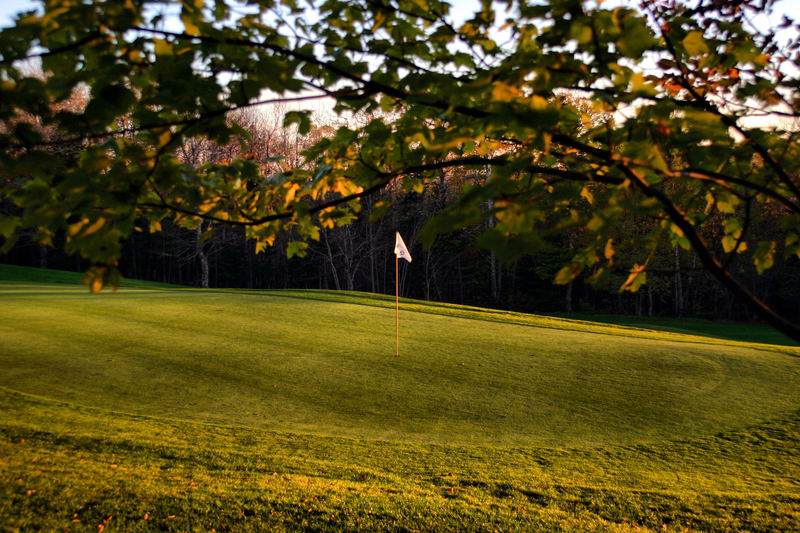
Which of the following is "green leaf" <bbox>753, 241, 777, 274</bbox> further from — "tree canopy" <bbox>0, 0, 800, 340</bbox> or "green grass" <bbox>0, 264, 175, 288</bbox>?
"green grass" <bbox>0, 264, 175, 288</bbox>

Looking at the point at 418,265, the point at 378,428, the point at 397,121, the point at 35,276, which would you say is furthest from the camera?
the point at 418,265

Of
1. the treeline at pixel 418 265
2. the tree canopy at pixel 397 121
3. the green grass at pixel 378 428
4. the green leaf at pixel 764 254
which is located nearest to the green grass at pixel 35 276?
the treeline at pixel 418 265

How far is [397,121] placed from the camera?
2309mm

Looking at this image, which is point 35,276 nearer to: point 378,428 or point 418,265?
point 378,428

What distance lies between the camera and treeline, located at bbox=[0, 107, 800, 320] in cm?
2792

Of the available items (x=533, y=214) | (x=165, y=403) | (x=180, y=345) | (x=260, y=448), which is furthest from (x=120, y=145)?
(x=180, y=345)

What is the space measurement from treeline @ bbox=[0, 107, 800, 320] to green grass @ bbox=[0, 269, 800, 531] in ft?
56.2

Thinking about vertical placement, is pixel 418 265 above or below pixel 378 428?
above

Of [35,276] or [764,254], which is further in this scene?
[35,276]

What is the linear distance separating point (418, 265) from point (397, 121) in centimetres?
3375

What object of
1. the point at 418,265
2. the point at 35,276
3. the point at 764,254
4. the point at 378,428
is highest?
the point at 418,265

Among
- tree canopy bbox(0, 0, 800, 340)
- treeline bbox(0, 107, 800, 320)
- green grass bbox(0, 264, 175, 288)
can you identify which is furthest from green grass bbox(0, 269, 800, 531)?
treeline bbox(0, 107, 800, 320)

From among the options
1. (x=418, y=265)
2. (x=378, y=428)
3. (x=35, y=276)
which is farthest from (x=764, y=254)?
(x=418, y=265)

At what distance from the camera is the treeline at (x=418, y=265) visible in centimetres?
2792
